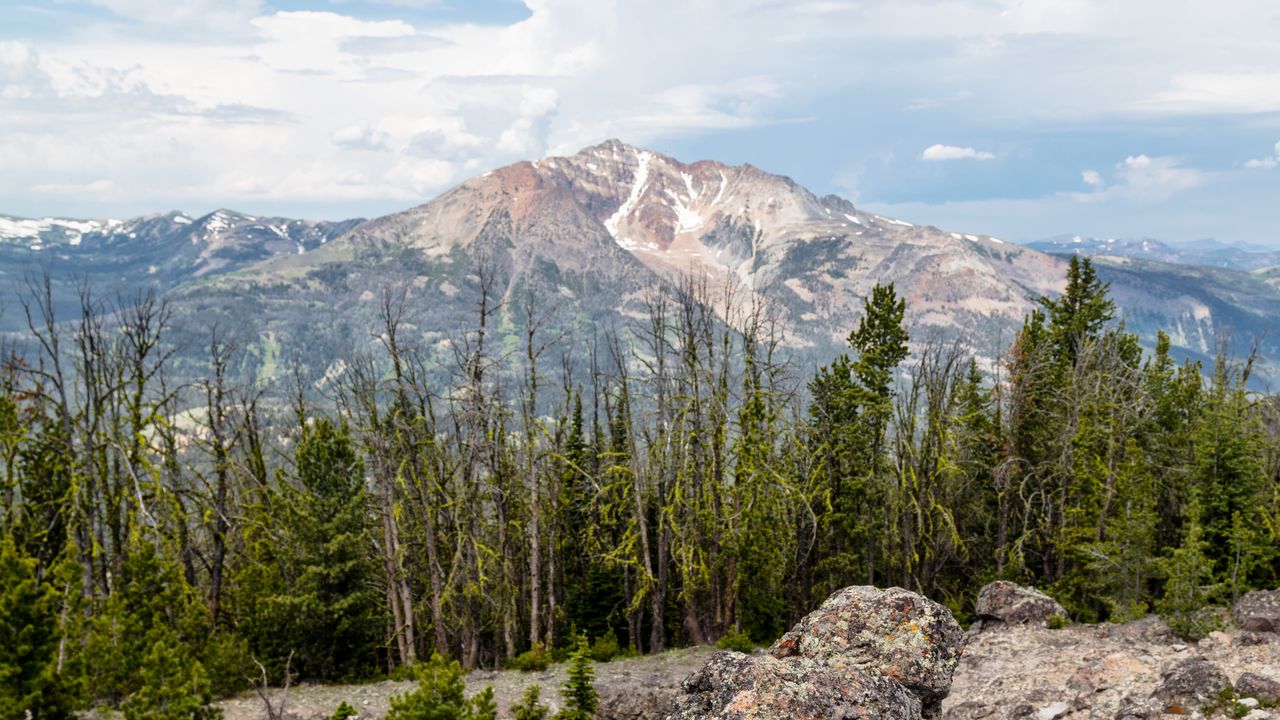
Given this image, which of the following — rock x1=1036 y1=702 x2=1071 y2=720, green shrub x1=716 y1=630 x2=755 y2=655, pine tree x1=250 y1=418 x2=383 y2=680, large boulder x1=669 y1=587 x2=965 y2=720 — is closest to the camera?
large boulder x1=669 y1=587 x2=965 y2=720

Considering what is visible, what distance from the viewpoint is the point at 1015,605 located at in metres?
27.1

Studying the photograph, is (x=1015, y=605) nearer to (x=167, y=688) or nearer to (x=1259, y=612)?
(x=1259, y=612)

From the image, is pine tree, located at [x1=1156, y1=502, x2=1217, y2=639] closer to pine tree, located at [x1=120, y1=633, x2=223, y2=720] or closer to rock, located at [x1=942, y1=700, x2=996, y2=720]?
rock, located at [x1=942, y1=700, x2=996, y2=720]

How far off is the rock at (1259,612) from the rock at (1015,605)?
5577 millimetres

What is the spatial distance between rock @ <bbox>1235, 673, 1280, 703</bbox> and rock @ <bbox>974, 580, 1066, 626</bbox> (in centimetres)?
1063

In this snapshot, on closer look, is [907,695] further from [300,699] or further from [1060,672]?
[300,699]

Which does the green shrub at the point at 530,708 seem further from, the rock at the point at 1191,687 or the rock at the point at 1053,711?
the rock at the point at 1191,687

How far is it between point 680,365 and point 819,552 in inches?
407

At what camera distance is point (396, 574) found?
1043 inches

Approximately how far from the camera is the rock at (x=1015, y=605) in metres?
26.9

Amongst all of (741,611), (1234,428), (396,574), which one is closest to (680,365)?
(741,611)

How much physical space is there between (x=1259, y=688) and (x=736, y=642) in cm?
1504

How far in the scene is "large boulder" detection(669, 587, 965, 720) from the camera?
7.62 metres

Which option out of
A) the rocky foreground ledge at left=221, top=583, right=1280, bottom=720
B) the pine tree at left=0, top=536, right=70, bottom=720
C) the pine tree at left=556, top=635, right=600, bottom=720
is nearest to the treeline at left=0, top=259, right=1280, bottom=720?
the rocky foreground ledge at left=221, top=583, right=1280, bottom=720
